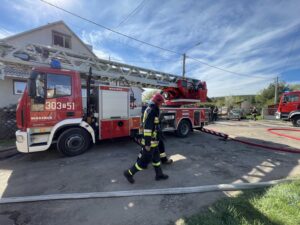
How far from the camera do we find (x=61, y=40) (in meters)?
13.4

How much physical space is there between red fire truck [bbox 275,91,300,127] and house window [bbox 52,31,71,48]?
18528 millimetres

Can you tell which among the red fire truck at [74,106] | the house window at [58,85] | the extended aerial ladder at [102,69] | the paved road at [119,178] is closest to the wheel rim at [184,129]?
the red fire truck at [74,106]

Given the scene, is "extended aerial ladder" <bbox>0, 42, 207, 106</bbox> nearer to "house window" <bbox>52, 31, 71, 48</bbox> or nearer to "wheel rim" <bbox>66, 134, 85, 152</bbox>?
"wheel rim" <bbox>66, 134, 85, 152</bbox>

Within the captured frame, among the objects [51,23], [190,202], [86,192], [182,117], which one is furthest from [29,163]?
[51,23]

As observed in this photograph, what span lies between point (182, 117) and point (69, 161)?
5.11 m

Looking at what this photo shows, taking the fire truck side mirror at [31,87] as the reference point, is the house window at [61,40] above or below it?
above

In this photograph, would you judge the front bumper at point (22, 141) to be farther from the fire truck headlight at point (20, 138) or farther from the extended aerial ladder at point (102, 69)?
the extended aerial ladder at point (102, 69)

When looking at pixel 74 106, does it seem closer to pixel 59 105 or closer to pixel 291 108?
pixel 59 105

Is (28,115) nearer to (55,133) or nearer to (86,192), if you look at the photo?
(55,133)

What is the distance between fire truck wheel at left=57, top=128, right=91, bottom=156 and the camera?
16.6 ft

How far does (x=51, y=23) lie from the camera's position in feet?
41.4

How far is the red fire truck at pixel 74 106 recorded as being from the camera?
4.58 m

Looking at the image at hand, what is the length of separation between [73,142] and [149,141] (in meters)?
3.09

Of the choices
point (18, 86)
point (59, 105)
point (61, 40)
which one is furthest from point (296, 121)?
point (18, 86)
